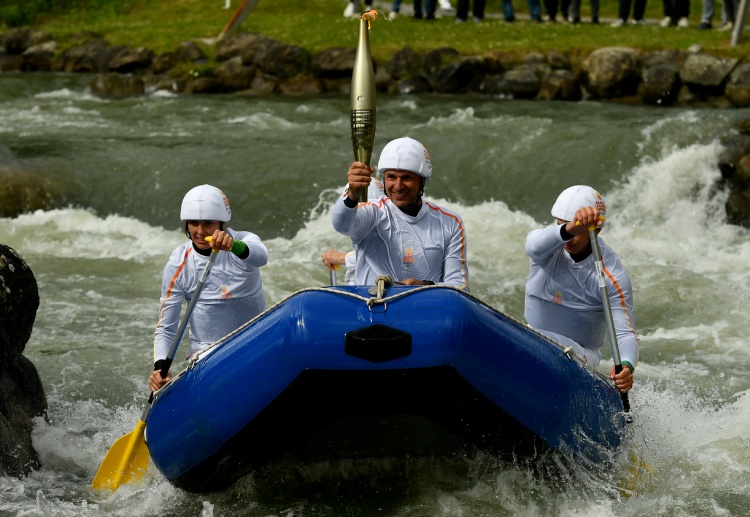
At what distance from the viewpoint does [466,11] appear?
22406 millimetres

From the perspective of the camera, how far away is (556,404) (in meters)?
5.75

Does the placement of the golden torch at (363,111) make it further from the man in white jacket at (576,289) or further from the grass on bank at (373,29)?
the grass on bank at (373,29)

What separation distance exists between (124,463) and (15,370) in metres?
1.10

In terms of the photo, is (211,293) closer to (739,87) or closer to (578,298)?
(578,298)

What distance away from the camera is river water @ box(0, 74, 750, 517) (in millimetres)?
6391

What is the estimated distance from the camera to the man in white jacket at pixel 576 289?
6281 mm

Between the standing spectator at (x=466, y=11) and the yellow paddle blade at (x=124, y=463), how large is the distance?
16.8 m

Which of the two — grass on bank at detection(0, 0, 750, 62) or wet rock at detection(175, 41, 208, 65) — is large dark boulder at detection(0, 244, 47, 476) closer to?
grass on bank at detection(0, 0, 750, 62)

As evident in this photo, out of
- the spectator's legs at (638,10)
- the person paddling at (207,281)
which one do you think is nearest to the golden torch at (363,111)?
the person paddling at (207,281)

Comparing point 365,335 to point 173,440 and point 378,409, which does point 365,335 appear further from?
point 173,440

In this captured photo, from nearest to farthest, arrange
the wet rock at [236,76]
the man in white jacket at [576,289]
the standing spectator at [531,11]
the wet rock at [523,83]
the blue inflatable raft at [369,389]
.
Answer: the blue inflatable raft at [369,389] < the man in white jacket at [576,289] < the wet rock at [523,83] < the wet rock at [236,76] < the standing spectator at [531,11]

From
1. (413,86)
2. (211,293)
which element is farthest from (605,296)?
(413,86)

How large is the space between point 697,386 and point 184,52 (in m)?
15.0

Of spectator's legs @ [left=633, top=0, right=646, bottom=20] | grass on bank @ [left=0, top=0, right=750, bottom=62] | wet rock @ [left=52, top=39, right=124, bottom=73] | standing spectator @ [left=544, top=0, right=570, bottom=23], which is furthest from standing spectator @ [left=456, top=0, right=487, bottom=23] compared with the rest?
wet rock @ [left=52, top=39, right=124, bottom=73]
